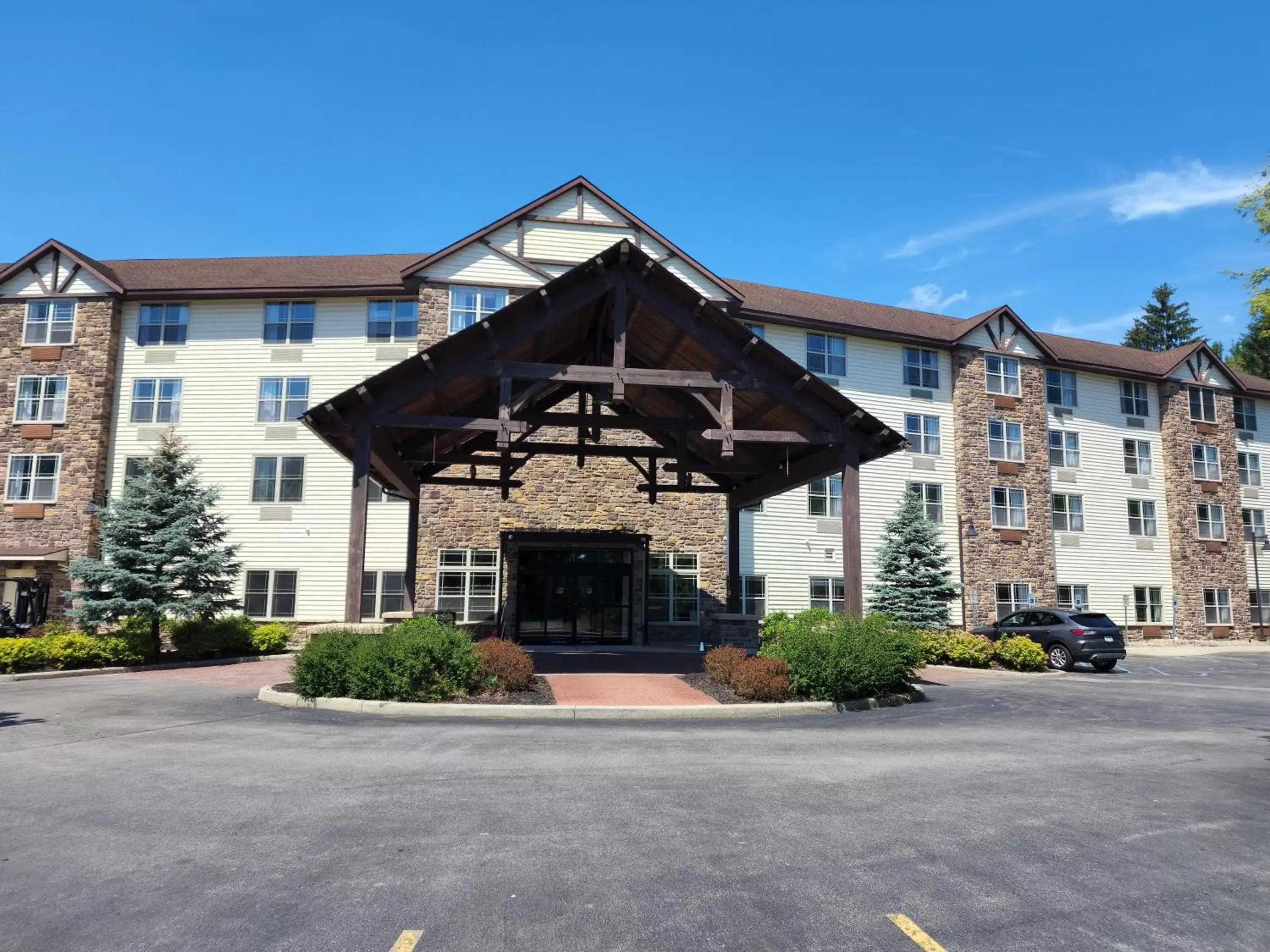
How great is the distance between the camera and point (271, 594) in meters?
26.9

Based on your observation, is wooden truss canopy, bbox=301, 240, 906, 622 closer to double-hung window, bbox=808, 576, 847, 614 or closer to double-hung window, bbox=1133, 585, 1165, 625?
double-hung window, bbox=808, 576, 847, 614

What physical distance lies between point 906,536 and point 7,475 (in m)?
29.4

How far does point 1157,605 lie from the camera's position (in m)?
35.7

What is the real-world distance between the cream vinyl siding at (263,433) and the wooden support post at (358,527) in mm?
13021

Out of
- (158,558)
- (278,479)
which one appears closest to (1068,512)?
(278,479)

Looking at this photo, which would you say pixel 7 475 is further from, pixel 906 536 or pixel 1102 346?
pixel 1102 346

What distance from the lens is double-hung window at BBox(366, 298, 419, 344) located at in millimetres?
27766

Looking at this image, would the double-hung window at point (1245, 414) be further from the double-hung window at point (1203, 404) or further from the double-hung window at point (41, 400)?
the double-hung window at point (41, 400)

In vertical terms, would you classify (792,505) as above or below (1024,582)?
above

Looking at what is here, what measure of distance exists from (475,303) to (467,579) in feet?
28.9

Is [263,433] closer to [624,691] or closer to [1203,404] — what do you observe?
[624,691]

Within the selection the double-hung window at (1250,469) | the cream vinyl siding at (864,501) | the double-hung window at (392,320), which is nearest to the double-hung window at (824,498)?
the cream vinyl siding at (864,501)

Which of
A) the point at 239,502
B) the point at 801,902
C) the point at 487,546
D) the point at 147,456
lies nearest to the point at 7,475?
the point at 147,456

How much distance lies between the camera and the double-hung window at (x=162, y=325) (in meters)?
28.2
